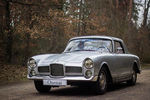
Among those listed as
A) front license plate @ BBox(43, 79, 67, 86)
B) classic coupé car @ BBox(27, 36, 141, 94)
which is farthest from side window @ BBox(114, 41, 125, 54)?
front license plate @ BBox(43, 79, 67, 86)

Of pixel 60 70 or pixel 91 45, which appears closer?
pixel 60 70

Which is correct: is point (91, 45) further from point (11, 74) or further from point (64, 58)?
point (11, 74)

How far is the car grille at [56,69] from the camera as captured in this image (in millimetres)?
9047

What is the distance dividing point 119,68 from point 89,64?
6.96 feet

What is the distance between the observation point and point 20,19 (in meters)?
23.0

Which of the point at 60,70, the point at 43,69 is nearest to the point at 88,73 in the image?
the point at 60,70

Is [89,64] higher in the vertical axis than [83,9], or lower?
lower

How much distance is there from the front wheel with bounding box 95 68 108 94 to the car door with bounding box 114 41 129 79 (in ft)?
3.43

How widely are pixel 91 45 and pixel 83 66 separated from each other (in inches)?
69.8

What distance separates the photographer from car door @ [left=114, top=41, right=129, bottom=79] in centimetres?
1084

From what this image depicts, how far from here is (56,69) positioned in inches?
359

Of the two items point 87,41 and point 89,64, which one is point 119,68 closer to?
point 87,41

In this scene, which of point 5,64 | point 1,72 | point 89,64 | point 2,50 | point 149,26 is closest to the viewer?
point 89,64

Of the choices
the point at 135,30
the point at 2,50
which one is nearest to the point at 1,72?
the point at 2,50
